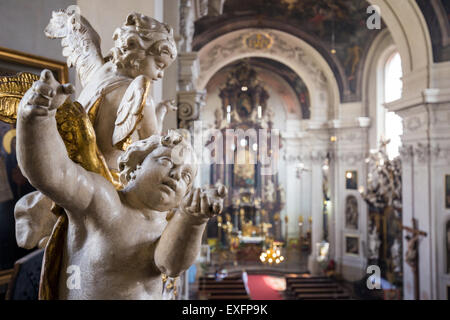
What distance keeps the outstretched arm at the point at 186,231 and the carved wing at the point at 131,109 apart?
1.05 feet

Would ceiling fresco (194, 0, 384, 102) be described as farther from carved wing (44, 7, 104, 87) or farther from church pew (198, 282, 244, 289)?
carved wing (44, 7, 104, 87)

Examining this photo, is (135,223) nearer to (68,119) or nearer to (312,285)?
(68,119)

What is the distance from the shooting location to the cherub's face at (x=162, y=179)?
85 cm

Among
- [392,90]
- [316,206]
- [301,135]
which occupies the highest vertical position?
[392,90]

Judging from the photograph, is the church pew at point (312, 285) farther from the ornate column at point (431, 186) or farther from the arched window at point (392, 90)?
the arched window at point (392, 90)

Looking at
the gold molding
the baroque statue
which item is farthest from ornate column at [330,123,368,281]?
the baroque statue

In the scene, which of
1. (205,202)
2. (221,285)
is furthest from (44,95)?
(221,285)

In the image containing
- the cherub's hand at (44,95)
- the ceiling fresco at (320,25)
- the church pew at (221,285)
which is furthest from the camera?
the ceiling fresco at (320,25)

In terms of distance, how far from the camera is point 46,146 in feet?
2.30

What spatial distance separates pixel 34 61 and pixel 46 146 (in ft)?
6.52

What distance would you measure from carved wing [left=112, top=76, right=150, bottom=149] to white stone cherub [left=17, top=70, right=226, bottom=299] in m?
0.11

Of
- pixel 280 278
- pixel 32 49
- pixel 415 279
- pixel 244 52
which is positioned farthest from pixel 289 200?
pixel 32 49

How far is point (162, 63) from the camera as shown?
1.20m

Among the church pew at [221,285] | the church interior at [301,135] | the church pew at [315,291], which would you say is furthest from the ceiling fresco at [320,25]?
the church pew at [221,285]
